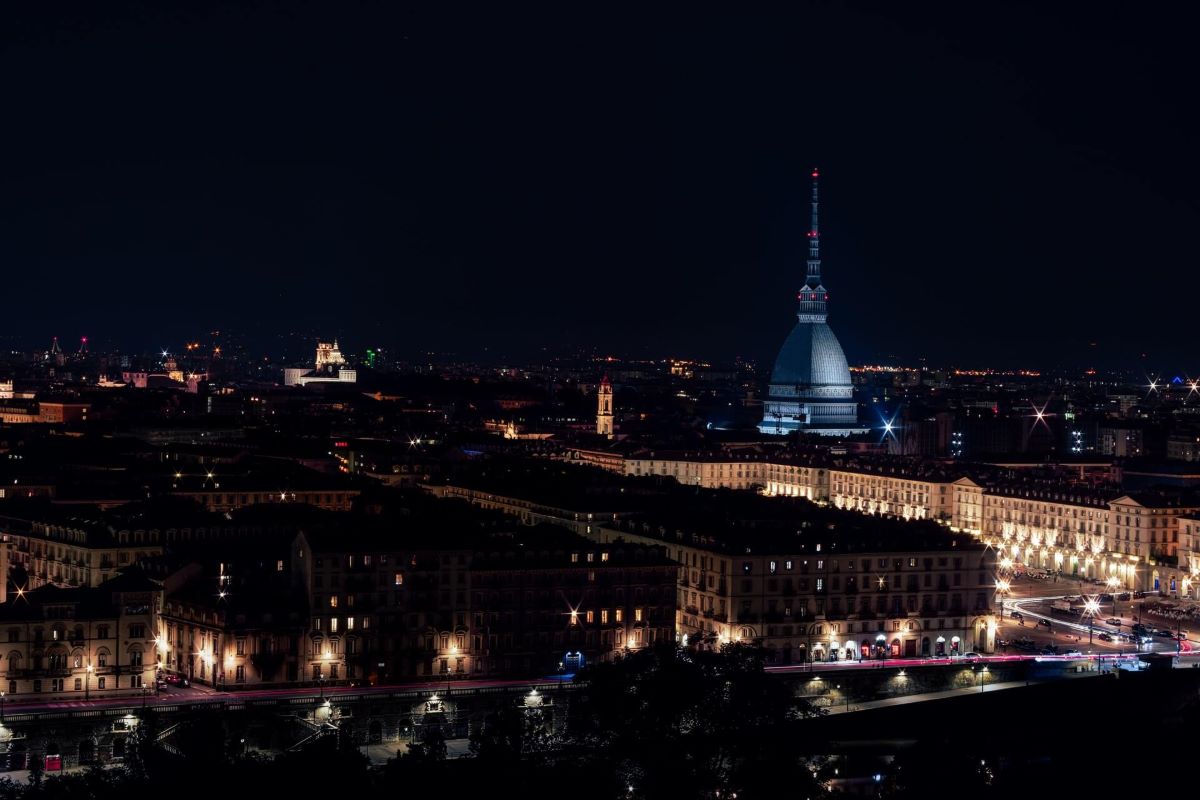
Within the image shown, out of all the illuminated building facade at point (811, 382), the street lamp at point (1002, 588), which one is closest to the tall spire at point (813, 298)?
the illuminated building facade at point (811, 382)

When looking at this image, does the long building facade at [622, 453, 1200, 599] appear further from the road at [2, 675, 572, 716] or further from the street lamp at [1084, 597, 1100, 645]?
the road at [2, 675, 572, 716]

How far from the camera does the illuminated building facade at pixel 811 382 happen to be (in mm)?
136000

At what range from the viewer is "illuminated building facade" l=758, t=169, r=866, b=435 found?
446 ft

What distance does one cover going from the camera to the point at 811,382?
138625 mm

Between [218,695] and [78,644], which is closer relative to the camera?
[218,695]

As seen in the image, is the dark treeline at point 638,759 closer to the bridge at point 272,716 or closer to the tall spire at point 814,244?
the bridge at point 272,716

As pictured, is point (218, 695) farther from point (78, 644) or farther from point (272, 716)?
point (78, 644)

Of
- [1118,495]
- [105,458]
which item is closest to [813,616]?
[1118,495]

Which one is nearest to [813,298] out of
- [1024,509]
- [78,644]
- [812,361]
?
[812,361]

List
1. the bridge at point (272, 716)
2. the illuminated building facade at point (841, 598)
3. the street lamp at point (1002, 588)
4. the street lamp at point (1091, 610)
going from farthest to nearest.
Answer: the street lamp at point (1002, 588), the street lamp at point (1091, 610), the illuminated building facade at point (841, 598), the bridge at point (272, 716)

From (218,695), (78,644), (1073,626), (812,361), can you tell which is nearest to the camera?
(218,695)

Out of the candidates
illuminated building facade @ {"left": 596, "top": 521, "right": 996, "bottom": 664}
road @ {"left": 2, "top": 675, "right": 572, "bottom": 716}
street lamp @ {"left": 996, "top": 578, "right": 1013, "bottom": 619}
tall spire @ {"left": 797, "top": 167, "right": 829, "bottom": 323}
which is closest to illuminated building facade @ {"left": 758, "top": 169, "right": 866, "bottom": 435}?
tall spire @ {"left": 797, "top": 167, "right": 829, "bottom": 323}

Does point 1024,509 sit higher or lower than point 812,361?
lower

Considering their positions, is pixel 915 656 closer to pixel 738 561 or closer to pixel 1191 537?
pixel 738 561
